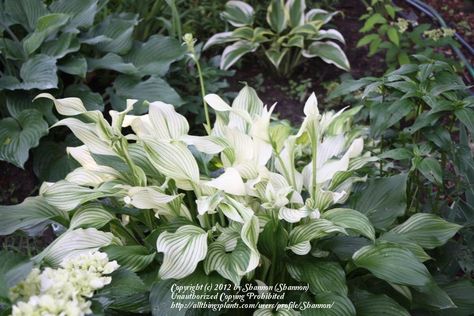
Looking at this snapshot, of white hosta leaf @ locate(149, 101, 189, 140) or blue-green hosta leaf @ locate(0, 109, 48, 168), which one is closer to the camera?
white hosta leaf @ locate(149, 101, 189, 140)

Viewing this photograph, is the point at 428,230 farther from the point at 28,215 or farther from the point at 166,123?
the point at 28,215

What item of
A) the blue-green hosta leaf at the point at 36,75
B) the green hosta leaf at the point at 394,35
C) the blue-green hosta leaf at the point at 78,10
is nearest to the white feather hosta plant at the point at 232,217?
the blue-green hosta leaf at the point at 36,75

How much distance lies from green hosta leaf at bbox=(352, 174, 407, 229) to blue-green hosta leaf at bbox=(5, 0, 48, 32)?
1697 millimetres

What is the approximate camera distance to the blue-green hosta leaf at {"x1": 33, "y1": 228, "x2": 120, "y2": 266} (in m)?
1.44

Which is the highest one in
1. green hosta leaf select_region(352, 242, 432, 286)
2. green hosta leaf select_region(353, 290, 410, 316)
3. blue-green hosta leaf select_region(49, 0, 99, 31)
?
green hosta leaf select_region(352, 242, 432, 286)

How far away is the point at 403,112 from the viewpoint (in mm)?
1594

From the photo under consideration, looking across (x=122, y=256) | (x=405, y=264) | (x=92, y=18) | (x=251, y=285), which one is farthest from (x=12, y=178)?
(x=405, y=264)

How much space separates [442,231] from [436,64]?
482 mm

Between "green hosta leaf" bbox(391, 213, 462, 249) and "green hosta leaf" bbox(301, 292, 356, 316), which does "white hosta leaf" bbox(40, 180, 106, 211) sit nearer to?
"green hosta leaf" bbox(301, 292, 356, 316)

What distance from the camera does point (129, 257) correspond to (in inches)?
57.3

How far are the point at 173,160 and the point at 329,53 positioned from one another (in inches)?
72.5

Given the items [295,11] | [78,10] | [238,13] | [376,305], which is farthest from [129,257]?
[295,11]

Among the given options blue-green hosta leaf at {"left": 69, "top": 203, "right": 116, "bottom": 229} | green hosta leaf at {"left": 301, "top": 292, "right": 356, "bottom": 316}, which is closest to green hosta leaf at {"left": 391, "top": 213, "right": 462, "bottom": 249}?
green hosta leaf at {"left": 301, "top": 292, "right": 356, "bottom": 316}

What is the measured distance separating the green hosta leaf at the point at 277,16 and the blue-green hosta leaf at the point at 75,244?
2014 mm
